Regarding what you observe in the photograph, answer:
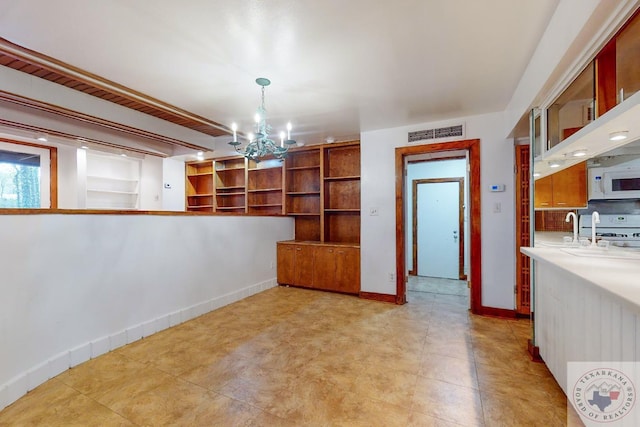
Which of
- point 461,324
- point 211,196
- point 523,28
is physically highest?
point 523,28

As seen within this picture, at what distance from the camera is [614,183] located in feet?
6.15

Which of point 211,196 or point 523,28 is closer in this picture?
point 523,28

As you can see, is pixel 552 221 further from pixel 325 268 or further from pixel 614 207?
pixel 325 268

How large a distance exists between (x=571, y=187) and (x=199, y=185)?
6.30 metres

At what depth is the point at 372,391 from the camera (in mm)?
1955

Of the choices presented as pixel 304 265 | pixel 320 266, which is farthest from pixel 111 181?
pixel 320 266

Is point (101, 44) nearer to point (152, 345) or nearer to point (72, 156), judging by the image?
point (152, 345)

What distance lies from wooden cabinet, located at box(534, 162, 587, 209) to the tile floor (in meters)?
1.31

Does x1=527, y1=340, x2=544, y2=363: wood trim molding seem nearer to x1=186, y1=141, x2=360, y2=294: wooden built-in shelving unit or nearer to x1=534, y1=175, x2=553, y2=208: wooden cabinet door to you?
x1=534, y1=175, x2=553, y2=208: wooden cabinet door

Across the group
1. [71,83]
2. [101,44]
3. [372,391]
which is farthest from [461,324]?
[71,83]

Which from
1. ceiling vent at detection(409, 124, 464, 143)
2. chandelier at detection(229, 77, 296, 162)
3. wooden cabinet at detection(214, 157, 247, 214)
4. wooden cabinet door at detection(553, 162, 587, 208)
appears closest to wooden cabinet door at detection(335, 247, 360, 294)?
ceiling vent at detection(409, 124, 464, 143)

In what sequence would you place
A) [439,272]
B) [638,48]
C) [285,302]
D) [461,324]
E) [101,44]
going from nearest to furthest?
1. [638,48]
2. [101,44]
3. [461,324]
4. [285,302]
5. [439,272]

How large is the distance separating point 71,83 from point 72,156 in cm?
290

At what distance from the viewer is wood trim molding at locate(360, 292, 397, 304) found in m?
3.96
